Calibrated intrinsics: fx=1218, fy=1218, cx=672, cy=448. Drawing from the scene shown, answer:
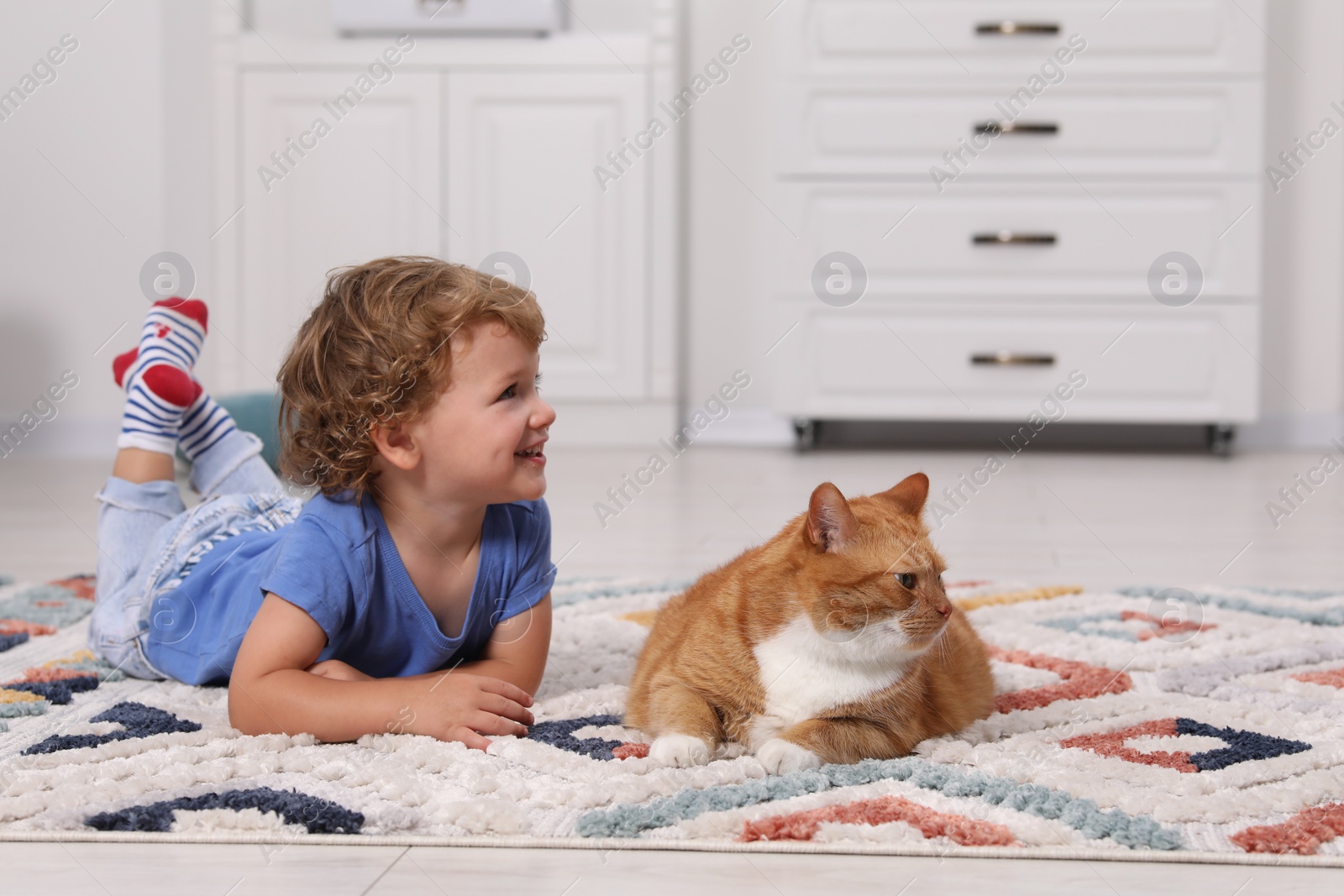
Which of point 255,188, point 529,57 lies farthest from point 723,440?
point 255,188

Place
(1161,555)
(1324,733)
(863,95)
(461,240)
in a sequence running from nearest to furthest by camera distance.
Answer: (1324,733) → (1161,555) → (863,95) → (461,240)

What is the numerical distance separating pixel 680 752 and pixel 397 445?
0.36 metres

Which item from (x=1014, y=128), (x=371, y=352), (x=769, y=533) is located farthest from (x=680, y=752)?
(x=1014, y=128)

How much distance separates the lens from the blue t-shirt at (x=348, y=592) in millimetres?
1038

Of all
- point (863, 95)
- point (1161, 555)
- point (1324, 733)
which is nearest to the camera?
point (1324, 733)

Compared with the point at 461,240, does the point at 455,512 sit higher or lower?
lower

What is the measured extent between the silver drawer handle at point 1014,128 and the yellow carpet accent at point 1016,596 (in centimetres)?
176

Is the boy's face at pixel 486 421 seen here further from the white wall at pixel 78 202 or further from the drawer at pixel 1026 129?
the white wall at pixel 78 202

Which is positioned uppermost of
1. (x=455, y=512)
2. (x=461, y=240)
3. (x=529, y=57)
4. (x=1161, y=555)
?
(x=529, y=57)

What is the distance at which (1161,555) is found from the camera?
6.25 feet

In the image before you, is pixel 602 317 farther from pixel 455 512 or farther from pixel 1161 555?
pixel 455 512

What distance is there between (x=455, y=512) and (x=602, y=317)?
228 centimetres

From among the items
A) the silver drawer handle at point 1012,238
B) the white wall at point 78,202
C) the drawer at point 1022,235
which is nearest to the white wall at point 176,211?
the white wall at point 78,202

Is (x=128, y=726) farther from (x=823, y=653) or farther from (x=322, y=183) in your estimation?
(x=322, y=183)
